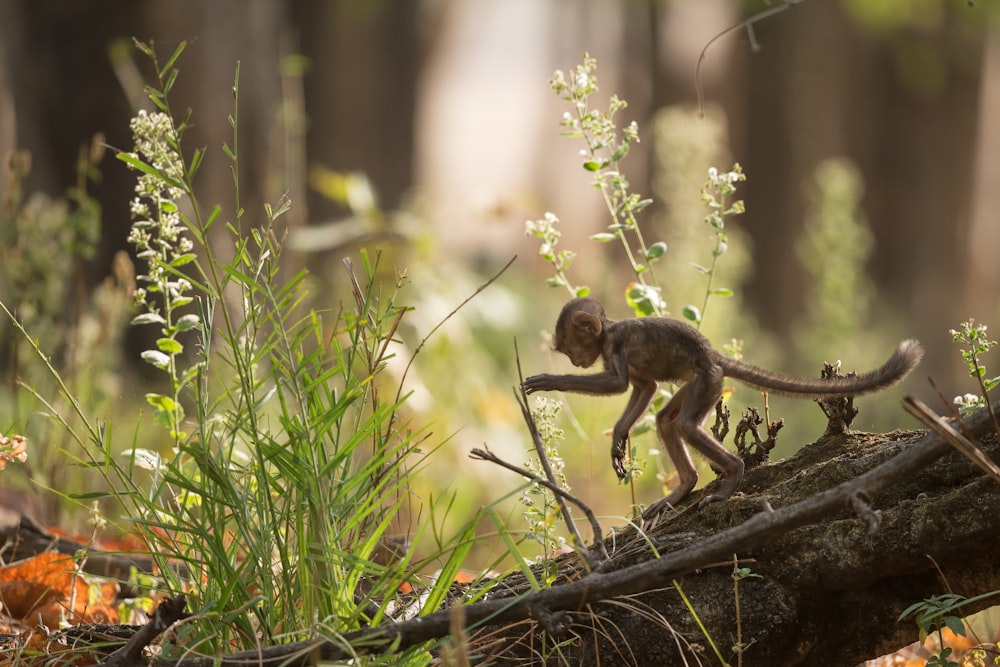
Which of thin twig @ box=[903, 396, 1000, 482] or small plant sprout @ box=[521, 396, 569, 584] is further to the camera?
small plant sprout @ box=[521, 396, 569, 584]

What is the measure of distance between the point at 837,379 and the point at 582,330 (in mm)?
834

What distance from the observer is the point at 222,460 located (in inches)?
111

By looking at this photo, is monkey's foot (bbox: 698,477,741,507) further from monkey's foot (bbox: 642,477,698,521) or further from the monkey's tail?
the monkey's tail

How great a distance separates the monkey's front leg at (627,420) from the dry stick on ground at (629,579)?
0.76 m

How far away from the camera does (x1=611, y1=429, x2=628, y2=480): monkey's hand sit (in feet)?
10.9

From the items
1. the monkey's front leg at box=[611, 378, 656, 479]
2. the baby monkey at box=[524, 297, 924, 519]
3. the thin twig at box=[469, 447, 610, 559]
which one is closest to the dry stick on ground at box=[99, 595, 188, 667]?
the thin twig at box=[469, 447, 610, 559]

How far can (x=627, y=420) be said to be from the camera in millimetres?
3471

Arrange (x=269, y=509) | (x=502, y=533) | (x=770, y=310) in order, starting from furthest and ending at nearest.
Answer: (x=770, y=310) → (x=269, y=509) → (x=502, y=533)

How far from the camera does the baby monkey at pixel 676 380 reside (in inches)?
128

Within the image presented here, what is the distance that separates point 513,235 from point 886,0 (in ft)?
96.0

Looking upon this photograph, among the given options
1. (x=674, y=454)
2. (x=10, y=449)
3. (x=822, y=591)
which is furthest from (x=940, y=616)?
(x=10, y=449)

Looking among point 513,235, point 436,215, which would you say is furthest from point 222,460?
point 513,235

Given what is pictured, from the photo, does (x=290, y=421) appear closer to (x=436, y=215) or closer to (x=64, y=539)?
(x=64, y=539)

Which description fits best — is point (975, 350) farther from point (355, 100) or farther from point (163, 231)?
point (355, 100)
